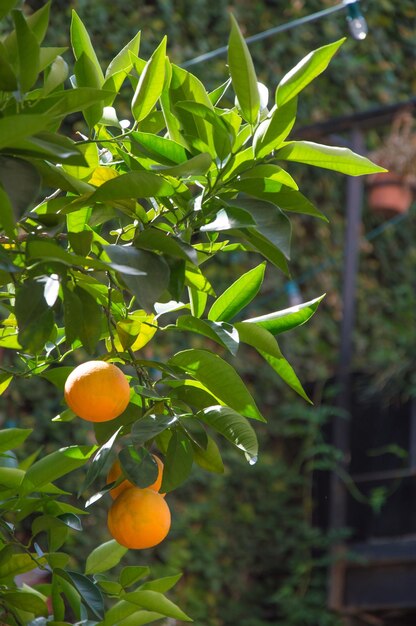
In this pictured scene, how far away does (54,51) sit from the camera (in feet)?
3.48

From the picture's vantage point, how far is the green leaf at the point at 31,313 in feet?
3.14

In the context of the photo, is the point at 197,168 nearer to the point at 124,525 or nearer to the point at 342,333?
the point at 124,525

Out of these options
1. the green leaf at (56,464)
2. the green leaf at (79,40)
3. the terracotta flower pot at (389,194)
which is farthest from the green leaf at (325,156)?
the terracotta flower pot at (389,194)

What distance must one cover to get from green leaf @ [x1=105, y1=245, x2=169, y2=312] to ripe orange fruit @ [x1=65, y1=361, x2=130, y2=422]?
135 millimetres

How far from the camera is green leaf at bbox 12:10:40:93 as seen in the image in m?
0.92

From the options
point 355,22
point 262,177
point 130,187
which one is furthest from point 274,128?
point 355,22

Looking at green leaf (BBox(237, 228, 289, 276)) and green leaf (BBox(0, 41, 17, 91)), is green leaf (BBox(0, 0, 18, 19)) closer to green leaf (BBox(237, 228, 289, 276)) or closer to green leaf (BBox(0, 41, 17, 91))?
green leaf (BBox(0, 41, 17, 91))

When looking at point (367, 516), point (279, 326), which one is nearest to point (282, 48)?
point (367, 516)

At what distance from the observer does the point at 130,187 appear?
3.37 feet

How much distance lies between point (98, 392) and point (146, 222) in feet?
0.66

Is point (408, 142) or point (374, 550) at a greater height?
point (408, 142)

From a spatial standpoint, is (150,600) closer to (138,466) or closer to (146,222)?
(138,466)

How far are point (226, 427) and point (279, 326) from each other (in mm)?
149

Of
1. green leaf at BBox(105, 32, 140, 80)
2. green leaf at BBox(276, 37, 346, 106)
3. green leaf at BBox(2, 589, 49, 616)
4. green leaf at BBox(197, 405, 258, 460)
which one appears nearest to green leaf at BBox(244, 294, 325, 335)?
green leaf at BBox(197, 405, 258, 460)
